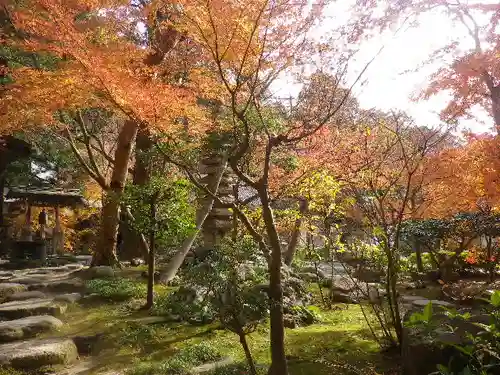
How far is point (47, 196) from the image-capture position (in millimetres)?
15797

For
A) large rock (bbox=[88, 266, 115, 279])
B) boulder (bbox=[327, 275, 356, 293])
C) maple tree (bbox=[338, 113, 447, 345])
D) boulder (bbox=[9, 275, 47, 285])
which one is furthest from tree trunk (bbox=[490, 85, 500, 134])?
boulder (bbox=[9, 275, 47, 285])

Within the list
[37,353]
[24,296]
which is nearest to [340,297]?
[37,353]

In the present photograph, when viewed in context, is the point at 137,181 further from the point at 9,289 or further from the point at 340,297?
the point at 340,297

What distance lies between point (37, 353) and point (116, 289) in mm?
3902

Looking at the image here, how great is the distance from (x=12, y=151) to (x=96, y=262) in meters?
7.73

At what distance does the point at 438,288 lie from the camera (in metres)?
11.3

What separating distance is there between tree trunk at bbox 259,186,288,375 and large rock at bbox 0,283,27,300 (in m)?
7.53

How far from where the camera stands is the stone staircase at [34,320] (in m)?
5.80

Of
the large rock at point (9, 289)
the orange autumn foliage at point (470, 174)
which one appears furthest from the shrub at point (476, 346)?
the large rock at point (9, 289)

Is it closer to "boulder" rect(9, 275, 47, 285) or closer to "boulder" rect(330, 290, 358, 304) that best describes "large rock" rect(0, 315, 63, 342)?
"boulder" rect(9, 275, 47, 285)

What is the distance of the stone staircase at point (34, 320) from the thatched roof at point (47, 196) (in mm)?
4035

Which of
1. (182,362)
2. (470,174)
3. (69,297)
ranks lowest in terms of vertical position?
(182,362)

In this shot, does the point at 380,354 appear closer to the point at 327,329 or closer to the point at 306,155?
the point at 327,329

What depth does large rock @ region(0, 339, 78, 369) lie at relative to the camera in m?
5.63
